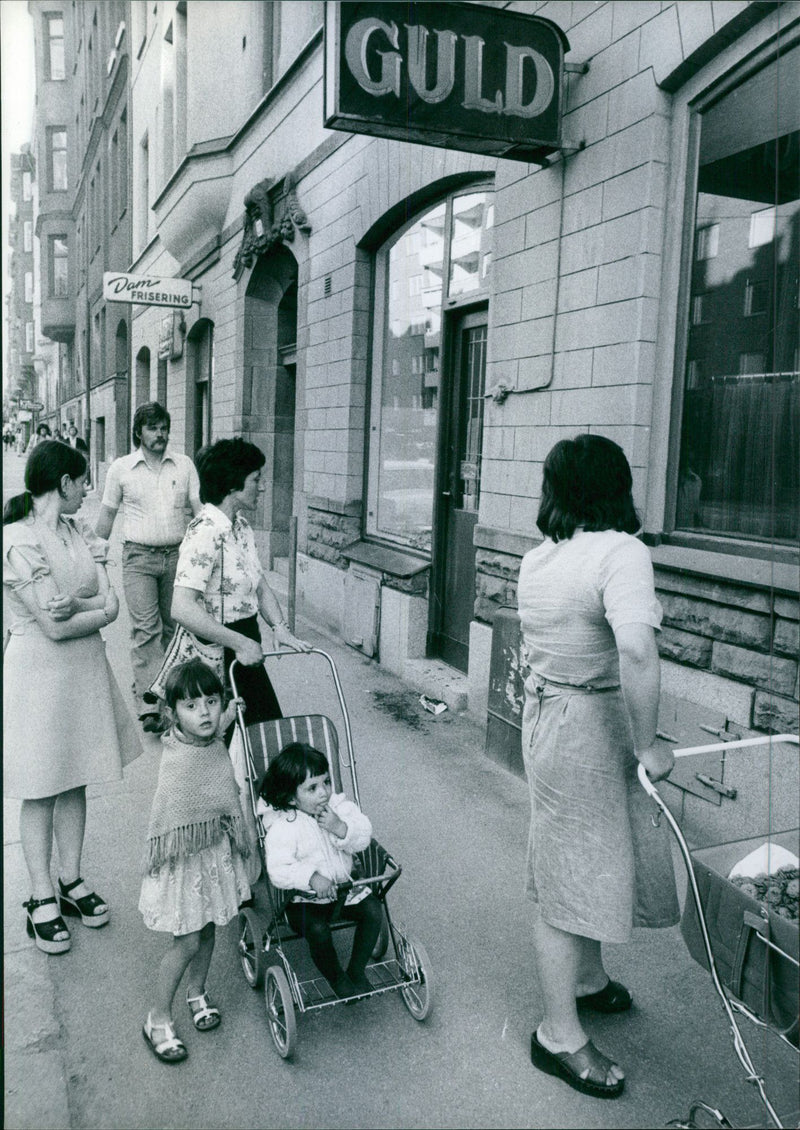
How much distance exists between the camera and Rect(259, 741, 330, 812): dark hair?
3.00 metres

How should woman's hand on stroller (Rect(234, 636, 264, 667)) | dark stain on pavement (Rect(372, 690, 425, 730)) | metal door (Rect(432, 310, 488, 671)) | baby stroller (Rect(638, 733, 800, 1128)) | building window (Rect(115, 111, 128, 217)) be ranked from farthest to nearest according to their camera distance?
metal door (Rect(432, 310, 488, 671)), dark stain on pavement (Rect(372, 690, 425, 730)), woman's hand on stroller (Rect(234, 636, 264, 667)), building window (Rect(115, 111, 128, 217)), baby stroller (Rect(638, 733, 800, 1128))

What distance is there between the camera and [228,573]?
3697 mm

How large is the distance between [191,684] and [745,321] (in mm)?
2726

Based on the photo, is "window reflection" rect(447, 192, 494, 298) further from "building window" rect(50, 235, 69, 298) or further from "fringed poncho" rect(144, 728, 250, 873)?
"fringed poncho" rect(144, 728, 250, 873)

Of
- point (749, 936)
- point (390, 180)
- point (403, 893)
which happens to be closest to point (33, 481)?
point (403, 893)

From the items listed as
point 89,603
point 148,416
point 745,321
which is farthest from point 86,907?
point 745,321

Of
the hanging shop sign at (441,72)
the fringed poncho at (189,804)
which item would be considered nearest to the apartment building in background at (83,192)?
the hanging shop sign at (441,72)

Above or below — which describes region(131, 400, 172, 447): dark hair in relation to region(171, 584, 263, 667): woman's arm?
above

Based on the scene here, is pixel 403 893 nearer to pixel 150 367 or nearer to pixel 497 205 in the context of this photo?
pixel 150 367

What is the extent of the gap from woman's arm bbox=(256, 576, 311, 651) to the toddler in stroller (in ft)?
2.49

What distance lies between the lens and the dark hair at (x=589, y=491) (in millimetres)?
2695

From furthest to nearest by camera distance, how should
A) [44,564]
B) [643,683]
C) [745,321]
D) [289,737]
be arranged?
[745,321]
[289,737]
[44,564]
[643,683]

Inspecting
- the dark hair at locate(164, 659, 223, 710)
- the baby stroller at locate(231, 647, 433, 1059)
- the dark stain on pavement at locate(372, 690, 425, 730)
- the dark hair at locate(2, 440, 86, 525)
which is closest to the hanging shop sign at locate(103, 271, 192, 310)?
the dark hair at locate(2, 440, 86, 525)

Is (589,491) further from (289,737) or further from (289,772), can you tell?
(289,737)
